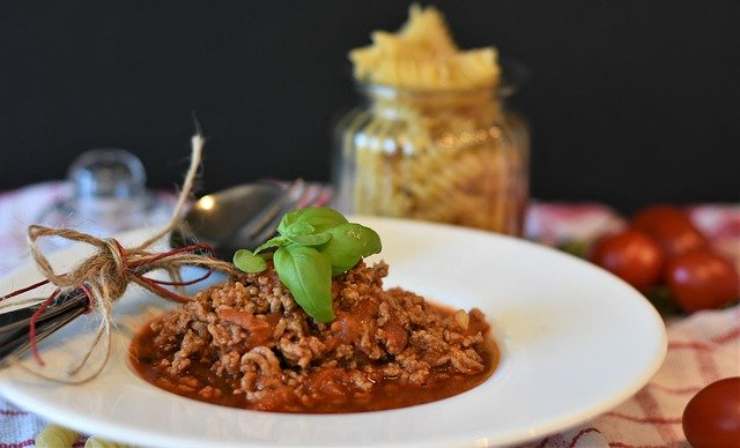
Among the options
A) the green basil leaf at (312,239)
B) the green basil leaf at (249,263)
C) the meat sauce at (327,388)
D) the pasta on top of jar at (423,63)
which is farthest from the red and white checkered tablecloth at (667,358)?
the pasta on top of jar at (423,63)

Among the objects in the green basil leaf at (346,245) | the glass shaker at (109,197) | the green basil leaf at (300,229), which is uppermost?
the green basil leaf at (300,229)

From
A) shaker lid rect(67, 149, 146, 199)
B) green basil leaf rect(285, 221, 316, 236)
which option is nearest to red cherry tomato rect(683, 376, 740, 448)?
green basil leaf rect(285, 221, 316, 236)

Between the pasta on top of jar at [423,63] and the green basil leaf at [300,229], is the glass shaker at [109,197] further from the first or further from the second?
the green basil leaf at [300,229]

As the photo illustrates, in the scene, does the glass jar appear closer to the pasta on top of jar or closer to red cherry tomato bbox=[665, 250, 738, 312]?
the pasta on top of jar

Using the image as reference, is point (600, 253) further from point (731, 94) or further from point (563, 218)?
point (731, 94)

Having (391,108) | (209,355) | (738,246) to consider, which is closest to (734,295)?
(738,246)
